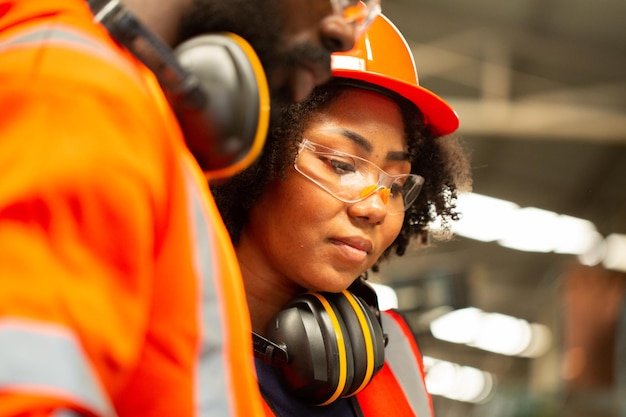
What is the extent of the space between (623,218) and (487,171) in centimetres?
287

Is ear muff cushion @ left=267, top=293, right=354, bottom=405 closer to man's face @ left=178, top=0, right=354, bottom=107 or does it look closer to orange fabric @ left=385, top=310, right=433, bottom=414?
orange fabric @ left=385, top=310, right=433, bottom=414

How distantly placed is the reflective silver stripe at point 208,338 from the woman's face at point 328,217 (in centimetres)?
101

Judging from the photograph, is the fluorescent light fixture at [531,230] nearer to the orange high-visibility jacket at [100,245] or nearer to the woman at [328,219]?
the woman at [328,219]

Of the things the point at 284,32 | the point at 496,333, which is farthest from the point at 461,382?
the point at 284,32

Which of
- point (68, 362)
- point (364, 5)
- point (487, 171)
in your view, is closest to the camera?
point (68, 362)

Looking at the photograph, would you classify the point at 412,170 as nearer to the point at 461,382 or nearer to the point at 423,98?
the point at 423,98

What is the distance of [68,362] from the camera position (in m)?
0.97

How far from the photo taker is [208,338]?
1.13m

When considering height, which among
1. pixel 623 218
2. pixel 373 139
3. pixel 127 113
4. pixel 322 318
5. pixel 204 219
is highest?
pixel 127 113

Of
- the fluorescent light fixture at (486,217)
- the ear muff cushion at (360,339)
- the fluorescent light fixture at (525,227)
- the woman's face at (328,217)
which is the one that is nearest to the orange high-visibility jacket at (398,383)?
the ear muff cushion at (360,339)

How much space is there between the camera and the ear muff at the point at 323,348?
2.05 meters

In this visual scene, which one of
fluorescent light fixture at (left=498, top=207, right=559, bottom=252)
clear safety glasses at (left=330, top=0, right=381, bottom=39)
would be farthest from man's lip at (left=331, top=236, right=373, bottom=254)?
fluorescent light fixture at (left=498, top=207, right=559, bottom=252)

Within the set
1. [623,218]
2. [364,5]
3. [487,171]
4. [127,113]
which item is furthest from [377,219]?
[487,171]

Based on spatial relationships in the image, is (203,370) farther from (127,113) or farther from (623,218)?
(623,218)
